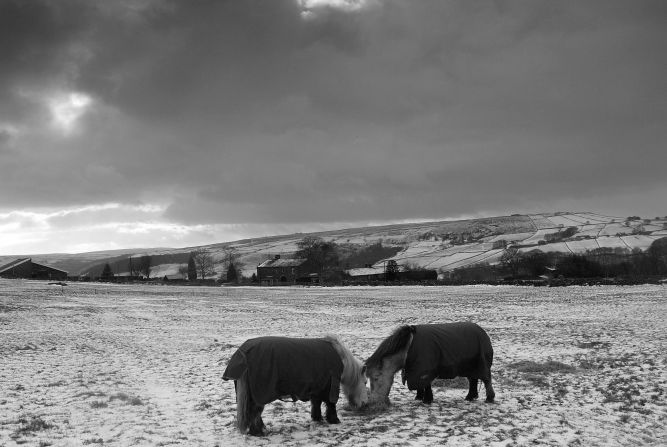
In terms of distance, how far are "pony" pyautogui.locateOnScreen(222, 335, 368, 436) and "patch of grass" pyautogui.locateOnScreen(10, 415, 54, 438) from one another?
3.81m

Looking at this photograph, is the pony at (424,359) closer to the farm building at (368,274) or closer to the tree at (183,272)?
the farm building at (368,274)

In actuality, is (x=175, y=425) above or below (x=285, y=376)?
below

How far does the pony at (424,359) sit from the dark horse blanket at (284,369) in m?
1.51

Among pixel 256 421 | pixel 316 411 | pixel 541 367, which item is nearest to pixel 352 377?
pixel 316 411

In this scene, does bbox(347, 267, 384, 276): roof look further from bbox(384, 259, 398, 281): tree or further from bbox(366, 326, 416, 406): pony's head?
bbox(366, 326, 416, 406): pony's head

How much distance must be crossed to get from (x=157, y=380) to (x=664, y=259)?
445ft

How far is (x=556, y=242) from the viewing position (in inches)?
6417

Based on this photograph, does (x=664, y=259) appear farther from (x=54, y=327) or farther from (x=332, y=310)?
(x=54, y=327)

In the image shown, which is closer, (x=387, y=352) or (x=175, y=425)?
(x=175, y=425)

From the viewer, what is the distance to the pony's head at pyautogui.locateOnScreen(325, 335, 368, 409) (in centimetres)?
1042

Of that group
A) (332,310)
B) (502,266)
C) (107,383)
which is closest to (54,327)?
(107,383)

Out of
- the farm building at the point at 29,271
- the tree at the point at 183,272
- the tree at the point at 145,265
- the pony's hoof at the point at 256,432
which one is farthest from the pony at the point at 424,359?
the tree at the point at 183,272

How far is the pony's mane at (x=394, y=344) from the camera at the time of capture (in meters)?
11.1

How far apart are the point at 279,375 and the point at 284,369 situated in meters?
0.14
